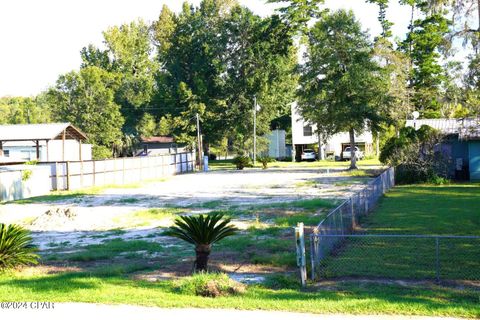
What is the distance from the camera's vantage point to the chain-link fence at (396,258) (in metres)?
11.0

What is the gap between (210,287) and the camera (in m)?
9.53

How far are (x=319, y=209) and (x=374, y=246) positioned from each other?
25.1 feet

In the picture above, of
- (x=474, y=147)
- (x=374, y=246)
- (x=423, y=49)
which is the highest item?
(x=423, y=49)

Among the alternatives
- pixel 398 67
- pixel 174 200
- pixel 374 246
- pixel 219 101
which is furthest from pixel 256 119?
pixel 374 246

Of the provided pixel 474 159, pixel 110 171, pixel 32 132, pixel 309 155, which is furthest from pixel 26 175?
pixel 309 155

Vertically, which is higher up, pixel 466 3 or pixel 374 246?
pixel 466 3

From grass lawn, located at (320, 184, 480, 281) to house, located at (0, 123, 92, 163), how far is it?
2902 centimetres

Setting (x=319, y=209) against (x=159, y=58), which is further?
(x=159, y=58)

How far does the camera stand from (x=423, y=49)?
6244 centimetres

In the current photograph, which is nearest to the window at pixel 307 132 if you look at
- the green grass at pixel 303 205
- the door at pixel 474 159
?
the door at pixel 474 159

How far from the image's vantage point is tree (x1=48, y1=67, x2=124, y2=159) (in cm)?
6844

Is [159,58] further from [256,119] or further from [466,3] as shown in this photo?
[466,3]

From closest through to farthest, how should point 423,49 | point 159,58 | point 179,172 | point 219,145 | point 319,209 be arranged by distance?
point 319,209 → point 179,172 → point 423,49 → point 219,145 → point 159,58

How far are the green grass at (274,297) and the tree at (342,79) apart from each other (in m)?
37.2
